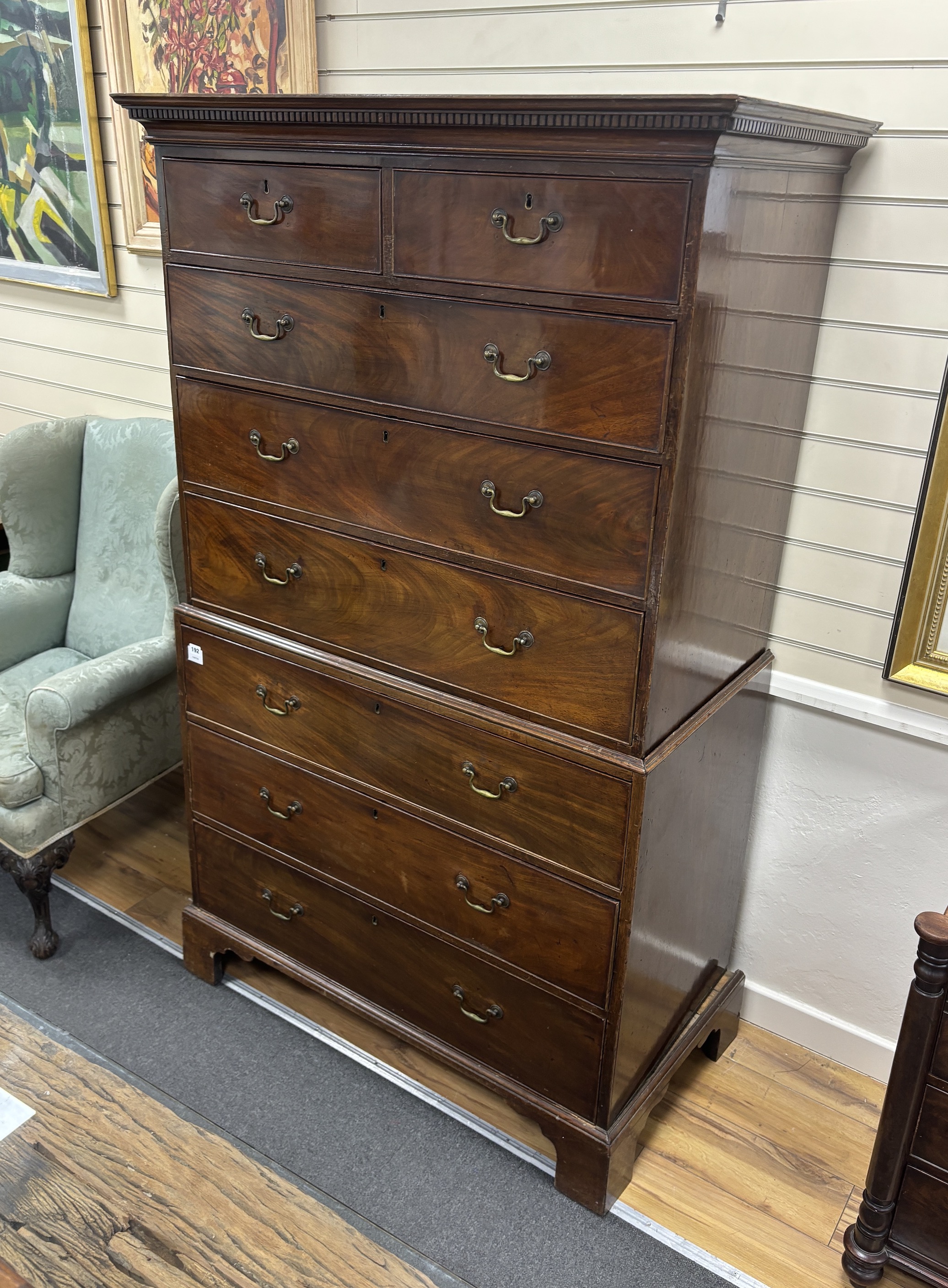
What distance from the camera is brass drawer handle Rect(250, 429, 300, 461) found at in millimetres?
1887

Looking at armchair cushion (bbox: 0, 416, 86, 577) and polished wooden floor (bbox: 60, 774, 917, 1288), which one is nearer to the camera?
polished wooden floor (bbox: 60, 774, 917, 1288)

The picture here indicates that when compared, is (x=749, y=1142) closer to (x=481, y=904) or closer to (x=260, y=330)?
(x=481, y=904)

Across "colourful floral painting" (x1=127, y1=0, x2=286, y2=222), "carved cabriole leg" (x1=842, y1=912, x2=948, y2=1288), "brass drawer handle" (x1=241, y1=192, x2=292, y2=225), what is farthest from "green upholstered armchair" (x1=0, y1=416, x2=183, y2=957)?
"carved cabriole leg" (x1=842, y1=912, x2=948, y2=1288)

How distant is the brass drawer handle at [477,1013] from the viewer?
200cm

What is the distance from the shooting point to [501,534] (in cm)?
167

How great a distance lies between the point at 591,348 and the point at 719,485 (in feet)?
1.08

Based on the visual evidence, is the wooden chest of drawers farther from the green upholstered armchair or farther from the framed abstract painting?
the framed abstract painting

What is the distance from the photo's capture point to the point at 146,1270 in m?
1.86

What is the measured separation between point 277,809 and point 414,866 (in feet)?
1.21

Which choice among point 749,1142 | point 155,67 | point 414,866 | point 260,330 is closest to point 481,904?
point 414,866

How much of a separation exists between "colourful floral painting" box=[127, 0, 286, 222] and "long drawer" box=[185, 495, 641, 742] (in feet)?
3.52

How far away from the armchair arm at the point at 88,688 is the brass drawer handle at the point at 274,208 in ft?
3.88

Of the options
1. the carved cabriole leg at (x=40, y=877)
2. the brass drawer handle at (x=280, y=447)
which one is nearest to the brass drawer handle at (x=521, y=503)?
the brass drawer handle at (x=280, y=447)

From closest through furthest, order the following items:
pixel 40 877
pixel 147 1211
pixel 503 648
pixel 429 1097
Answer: pixel 503 648 < pixel 147 1211 < pixel 429 1097 < pixel 40 877
